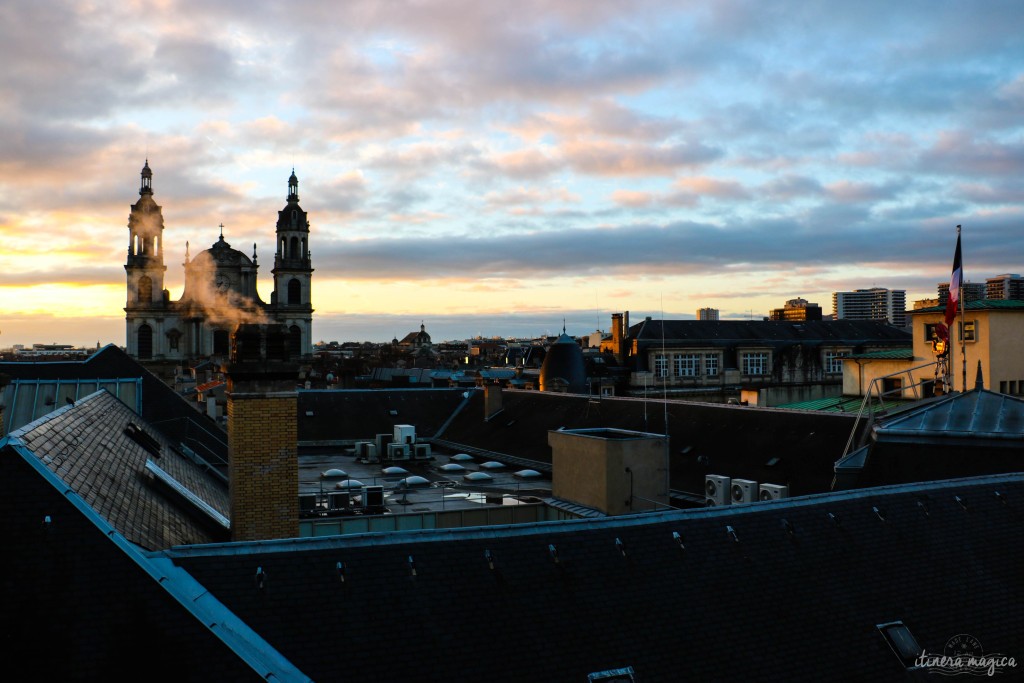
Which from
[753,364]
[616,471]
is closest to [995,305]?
[616,471]

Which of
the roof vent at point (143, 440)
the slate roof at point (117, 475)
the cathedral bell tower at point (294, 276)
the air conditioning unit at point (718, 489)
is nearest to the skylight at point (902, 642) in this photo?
the slate roof at point (117, 475)

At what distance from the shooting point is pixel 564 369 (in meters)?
68.8

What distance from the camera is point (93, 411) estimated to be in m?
23.5

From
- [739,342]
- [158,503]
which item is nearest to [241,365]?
[158,503]

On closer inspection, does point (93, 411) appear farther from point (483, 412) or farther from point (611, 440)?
point (483, 412)

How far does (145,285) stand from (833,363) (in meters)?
82.5

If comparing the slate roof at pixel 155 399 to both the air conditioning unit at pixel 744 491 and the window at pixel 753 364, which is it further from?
the window at pixel 753 364

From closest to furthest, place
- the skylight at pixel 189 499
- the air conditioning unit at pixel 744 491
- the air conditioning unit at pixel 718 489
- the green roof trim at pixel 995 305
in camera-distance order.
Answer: the skylight at pixel 189 499 < the air conditioning unit at pixel 744 491 < the air conditioning unit at pixel 718 489 < the green roof trim at pixel 995 305

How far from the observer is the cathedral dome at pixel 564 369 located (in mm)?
68000

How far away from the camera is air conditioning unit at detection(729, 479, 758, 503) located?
27.2 m

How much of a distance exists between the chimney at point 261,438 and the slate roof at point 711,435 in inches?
830

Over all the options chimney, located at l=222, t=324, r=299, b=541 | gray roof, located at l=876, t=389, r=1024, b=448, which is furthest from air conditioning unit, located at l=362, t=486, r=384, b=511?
gray roof, located at l=876, t=389, r=1024, b=448

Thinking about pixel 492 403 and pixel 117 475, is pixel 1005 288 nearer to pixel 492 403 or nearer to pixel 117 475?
pixel 492 403

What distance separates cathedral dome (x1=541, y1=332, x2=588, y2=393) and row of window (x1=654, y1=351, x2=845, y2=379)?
1668 cm
